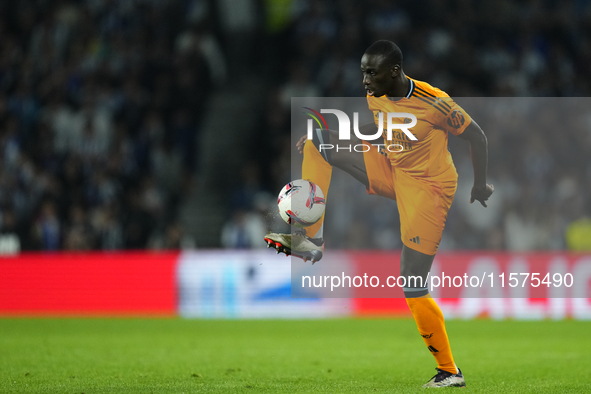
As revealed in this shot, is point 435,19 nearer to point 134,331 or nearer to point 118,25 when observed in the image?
point 118,25

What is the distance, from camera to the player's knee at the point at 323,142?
6.97 metres

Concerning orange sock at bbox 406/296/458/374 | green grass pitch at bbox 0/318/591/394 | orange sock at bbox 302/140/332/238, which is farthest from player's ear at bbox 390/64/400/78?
green grass pitch at bbox 0/318/591/394

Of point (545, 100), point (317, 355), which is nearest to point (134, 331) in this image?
point (317, 355)

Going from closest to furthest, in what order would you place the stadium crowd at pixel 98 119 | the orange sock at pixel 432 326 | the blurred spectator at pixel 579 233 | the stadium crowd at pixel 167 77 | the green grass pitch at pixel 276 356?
the orange sock at pixel 432 326
the green grass pitch at pixel 276 356
the blurred spectator at pixel 579 233
the stadium crowd at pixel 98 119
the stadium crowd at pixel 167 77

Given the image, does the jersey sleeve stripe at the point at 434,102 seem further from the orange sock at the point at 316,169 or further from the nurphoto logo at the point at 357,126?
the orange sock at the point at 316,169

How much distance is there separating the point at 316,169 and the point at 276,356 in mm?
3127

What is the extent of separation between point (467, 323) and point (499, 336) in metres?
1.60

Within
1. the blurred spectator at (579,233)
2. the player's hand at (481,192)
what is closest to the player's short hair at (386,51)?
the player's hand at (481,192)

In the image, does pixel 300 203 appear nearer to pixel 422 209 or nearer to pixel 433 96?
pixel 422 209

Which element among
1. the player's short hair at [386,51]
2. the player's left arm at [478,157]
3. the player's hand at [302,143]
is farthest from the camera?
the player's hand at [302,143]

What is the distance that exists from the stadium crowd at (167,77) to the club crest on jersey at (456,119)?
8258mm

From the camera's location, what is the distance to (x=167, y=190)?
17.0 metres

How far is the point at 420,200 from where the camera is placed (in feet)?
21.9

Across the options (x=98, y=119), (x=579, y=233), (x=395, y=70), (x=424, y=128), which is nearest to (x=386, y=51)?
(x=395, y=70)
